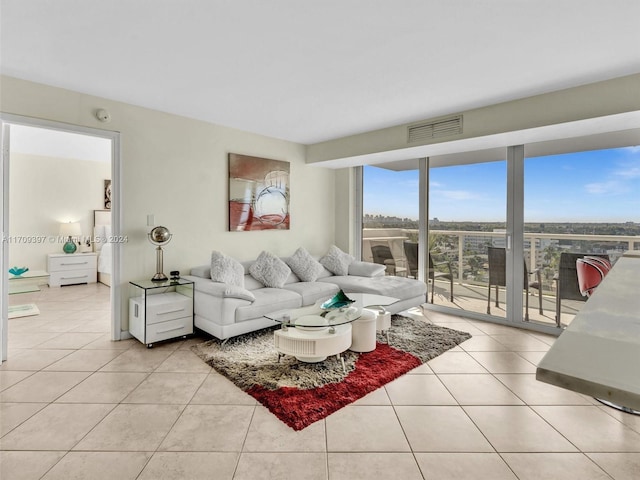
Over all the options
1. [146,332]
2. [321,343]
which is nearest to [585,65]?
[321,343]

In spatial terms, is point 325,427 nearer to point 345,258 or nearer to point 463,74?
point 463,74

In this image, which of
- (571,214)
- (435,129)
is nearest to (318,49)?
(435,129)

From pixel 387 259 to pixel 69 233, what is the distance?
19.8 ft

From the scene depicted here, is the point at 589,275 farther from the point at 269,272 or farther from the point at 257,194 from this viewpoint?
the point at 257,194

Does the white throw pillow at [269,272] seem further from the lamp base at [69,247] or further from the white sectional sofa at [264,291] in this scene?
the lamp base at [69,247]

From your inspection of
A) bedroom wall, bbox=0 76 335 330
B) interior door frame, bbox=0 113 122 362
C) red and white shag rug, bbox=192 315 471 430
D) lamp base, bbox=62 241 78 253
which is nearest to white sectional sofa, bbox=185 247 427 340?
red and white shag rug, bbox=192 315 471 430

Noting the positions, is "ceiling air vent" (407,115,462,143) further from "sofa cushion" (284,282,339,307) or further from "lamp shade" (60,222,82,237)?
"lamp shade" (60,222,82,237)

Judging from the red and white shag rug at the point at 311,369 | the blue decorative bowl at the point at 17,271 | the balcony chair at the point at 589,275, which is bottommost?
the red and white shag rug at the point at 311,369

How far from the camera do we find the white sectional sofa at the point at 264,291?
344 cm

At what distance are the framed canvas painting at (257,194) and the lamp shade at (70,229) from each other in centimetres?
420

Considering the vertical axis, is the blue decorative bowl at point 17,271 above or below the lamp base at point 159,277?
below

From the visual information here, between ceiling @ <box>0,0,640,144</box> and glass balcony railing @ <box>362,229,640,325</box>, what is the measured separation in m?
1.68

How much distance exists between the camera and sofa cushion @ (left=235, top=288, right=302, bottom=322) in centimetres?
350

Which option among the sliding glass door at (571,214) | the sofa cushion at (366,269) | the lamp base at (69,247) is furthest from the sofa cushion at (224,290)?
the lamp base at (69,247)
